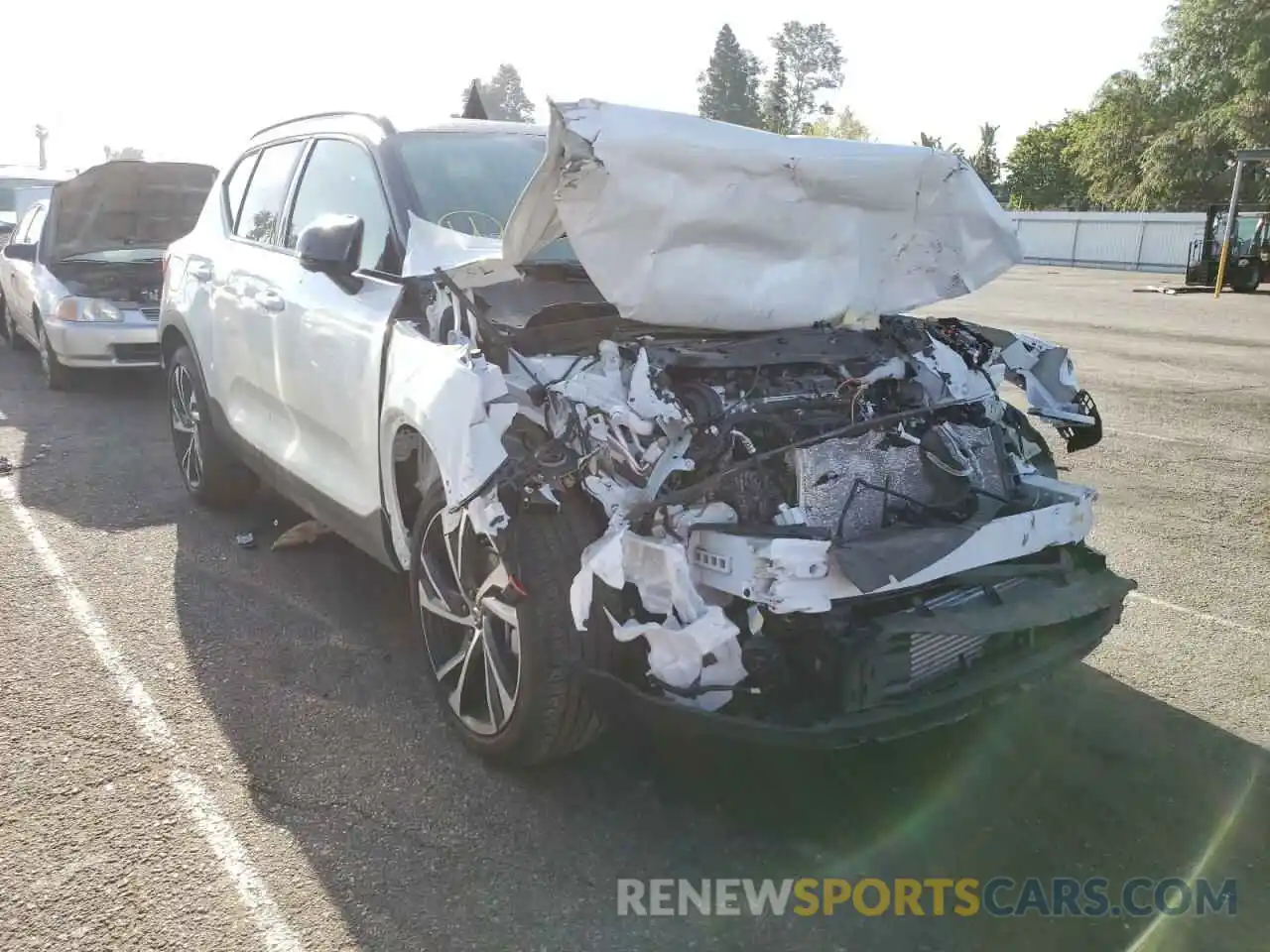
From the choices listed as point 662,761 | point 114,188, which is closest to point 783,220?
point 662,761

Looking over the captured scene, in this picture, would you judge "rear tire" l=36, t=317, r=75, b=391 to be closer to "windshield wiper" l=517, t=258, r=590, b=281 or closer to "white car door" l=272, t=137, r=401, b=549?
"white car door" l=272, t=137, r=401, b=549

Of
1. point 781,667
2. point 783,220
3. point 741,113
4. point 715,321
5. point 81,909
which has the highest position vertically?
point 741,113

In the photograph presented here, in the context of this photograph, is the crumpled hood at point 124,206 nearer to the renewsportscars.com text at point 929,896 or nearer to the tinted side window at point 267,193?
the tinted side window at point 267,193

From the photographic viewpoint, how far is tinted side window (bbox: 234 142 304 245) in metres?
4.95

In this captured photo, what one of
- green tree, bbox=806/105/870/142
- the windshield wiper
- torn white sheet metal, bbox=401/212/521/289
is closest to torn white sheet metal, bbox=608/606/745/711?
torn white sheet metal, bbox=401/212/521/289

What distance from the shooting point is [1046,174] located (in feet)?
187

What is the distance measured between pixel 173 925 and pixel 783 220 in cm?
270

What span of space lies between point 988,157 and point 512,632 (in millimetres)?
67327

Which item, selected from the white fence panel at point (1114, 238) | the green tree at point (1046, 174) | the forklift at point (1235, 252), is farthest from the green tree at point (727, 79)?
the forklift at point (1235, 252)

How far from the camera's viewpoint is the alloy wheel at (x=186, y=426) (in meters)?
5.84

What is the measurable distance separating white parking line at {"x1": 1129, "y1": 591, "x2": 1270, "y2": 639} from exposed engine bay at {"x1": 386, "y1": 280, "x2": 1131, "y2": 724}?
4.64ft

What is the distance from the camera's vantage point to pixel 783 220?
358 centimetres

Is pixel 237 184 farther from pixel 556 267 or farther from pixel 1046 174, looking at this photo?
pixel 1046 174

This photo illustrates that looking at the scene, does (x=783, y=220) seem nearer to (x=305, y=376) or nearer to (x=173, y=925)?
(x=305, y=376)
